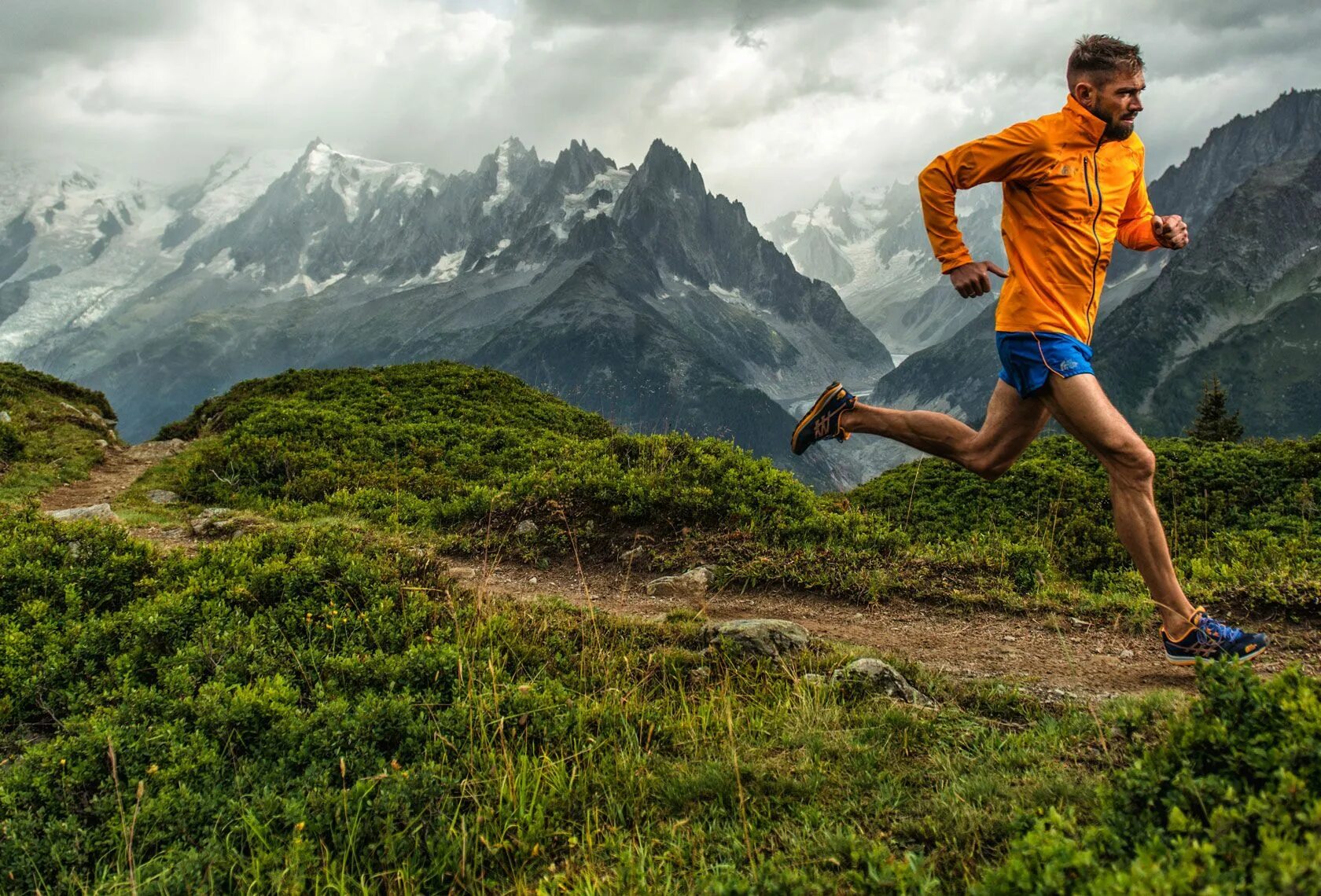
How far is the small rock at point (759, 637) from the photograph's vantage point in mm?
5953

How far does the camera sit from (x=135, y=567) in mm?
6898

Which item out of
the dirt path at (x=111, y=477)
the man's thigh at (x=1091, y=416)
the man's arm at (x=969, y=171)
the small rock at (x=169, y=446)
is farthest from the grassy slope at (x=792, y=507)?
the small rock at (x=169, y=446)

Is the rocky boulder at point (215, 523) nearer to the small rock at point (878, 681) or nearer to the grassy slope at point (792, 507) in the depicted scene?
the grassy slope at point (792, 507)

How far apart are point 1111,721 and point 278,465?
13785 mm

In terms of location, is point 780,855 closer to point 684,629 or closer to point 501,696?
point 501,696

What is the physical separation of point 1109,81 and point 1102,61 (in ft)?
0.69

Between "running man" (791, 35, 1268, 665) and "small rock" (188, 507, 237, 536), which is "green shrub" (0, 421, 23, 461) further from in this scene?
"running man" (791, 35, 1268, 665)

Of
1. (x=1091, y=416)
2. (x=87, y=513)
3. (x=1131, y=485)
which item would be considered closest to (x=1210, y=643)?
(x=1131, y=485)

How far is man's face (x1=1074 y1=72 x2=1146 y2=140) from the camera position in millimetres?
5473

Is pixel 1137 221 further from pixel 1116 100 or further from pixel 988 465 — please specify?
pixel 988 465

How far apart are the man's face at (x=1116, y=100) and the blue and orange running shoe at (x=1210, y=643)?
367 cm

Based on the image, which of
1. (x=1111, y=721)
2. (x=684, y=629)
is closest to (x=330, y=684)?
(x=684, y=629)

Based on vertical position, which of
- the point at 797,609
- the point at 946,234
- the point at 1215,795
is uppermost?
the point at 946,234

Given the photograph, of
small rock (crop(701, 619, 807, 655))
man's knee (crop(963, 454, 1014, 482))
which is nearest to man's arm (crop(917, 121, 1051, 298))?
man's knee (crop(963, 454, 1014, 482))
